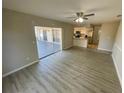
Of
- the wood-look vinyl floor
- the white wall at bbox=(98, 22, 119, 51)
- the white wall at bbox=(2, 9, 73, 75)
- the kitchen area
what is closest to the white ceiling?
the white wall at bbox=(2, 9, 73, 75)

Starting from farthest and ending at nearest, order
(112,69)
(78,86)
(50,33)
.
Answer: (50,33) < (112,69) < (78,86)

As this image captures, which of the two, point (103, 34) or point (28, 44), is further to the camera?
point (103, 34)

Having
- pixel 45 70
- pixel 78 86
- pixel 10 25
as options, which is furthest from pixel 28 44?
pixel 78 86

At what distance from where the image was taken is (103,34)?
750 centimetres

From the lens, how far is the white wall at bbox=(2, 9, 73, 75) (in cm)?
325

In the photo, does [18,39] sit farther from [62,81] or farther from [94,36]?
[94,36]

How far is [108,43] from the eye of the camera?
725 cm

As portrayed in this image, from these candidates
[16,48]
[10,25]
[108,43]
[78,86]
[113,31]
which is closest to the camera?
[78,86]

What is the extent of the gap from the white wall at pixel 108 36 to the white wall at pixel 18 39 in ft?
18.0

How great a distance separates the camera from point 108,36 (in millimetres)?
7164

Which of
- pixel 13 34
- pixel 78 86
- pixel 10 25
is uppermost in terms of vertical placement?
pixel 10 25

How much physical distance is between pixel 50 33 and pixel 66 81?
25.2ft

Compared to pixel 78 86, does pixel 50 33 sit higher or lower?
higher

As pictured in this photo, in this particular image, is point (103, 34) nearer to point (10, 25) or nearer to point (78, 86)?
point (78, 86)
